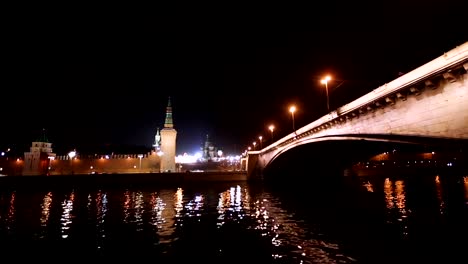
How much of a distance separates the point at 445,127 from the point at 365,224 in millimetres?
7398

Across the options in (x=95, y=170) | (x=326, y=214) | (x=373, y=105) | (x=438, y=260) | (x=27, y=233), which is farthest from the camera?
(x=95, y=170)

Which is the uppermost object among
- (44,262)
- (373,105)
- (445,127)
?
(373,105)

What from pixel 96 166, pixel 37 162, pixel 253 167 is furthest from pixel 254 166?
pixel 37 162

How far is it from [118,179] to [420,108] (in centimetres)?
5042

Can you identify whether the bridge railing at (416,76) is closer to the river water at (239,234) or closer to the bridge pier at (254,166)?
the river water at (239,234)

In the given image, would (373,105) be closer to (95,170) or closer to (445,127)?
(445,127)

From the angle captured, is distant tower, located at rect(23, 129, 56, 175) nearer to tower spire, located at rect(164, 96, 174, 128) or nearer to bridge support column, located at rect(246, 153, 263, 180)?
tower spire, located at rect(164, 96, 174, 128)

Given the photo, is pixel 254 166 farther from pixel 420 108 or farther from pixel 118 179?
pixel 420 108

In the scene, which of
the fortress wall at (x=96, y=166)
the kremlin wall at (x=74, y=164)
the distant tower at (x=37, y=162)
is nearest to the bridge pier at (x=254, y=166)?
the kremlin wall at (x=74, y=164)

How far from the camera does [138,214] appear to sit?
861 inches

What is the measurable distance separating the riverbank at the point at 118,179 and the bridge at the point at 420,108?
4009cm

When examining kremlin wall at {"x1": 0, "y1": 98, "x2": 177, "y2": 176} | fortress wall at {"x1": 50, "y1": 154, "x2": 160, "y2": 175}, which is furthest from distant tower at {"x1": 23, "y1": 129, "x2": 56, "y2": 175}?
fortress wall at {"x1": 50, "y1": 154, "x2": 160, "y2": 175}

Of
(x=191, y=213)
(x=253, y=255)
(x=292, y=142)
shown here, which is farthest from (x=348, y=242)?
(x=292, y=142)

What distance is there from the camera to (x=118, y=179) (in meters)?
54.1
